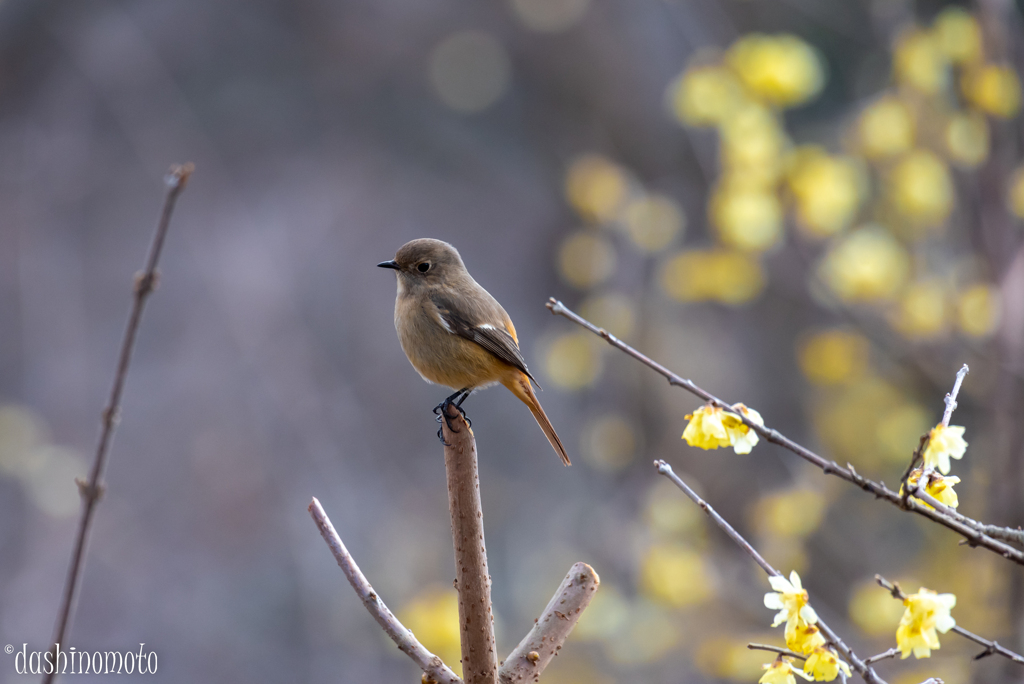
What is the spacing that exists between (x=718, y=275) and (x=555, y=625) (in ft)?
11.8

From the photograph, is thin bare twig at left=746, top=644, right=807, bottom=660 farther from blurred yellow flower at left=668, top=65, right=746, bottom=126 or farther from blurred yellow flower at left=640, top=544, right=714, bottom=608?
blurred yellow flower at left=668, top=65, right=746, bottom=126

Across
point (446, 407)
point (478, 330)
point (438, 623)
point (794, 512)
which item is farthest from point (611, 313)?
point (446, 407)

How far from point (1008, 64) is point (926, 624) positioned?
11.0 feet

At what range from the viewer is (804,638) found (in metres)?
1.29

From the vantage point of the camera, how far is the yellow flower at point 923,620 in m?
1.18

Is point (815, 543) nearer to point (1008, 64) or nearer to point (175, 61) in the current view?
point (1008, 64)

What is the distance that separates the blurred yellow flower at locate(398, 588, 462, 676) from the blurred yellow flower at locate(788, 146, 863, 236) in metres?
2.80

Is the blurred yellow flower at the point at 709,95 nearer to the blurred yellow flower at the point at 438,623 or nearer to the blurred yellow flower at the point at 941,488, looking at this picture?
the blurred yellow flower at the point at 438,623

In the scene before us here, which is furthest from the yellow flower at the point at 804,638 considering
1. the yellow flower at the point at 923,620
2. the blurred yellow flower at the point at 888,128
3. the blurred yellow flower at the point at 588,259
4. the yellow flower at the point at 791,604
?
the blurred yellow flower at the point at 588,259

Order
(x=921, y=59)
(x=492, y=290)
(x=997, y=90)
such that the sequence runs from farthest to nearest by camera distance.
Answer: (x=492, y=290)
(x=921, y=59)
(x=997, y=90)

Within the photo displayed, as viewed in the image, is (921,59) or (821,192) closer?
(921,59)

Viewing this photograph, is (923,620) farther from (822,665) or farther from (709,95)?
(709,95)

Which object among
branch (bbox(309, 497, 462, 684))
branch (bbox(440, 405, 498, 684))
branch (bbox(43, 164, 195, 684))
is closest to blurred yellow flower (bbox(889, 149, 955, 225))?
branch (bbox(440, 405, 498, 684))

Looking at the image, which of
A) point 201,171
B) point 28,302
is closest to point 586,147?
point 201,171
